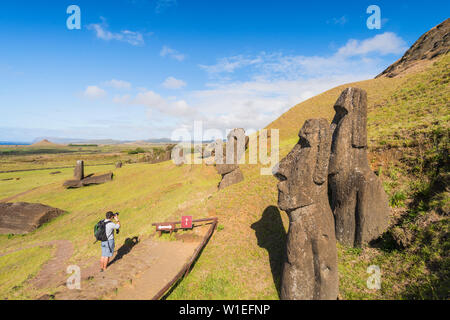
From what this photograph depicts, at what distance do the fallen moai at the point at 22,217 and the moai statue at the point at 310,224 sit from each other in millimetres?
23504

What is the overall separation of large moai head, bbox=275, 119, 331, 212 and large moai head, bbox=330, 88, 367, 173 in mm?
2444

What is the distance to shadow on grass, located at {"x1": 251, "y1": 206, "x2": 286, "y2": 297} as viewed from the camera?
29.0 ft

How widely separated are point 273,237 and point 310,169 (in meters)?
5.70

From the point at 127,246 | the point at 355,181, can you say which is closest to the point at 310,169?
the point at 355,181

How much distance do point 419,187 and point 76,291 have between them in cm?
1493

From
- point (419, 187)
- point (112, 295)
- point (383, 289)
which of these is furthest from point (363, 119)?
point (112, 295)

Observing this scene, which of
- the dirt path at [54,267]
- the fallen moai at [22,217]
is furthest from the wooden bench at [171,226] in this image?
the fallen moai at [22,217]

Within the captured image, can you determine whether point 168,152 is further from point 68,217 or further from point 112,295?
point 112,295

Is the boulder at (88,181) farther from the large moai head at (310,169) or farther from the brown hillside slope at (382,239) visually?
the large moai head at (310,169)

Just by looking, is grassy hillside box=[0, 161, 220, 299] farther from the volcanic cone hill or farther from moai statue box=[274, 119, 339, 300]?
moai statue box=[274, 119, 339, 300]

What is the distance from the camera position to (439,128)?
34.4 ft

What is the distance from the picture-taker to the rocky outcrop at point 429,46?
36.6 meters

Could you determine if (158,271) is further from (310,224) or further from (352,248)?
(352,248)

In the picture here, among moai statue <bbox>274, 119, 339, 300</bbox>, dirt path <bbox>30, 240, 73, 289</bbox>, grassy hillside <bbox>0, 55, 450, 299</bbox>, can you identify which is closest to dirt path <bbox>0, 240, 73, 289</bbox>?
dirt path <bbox>30, 240, 73, 289</bbox>
